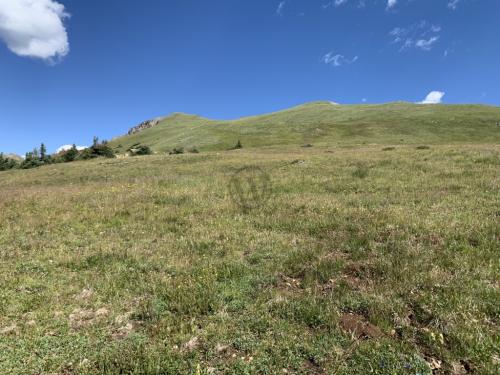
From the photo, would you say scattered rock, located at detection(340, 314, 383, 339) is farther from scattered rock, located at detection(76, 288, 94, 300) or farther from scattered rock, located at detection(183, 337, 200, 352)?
scattered rock, located at detection(76, 288, 94, 300)

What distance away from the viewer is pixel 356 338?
6105mm

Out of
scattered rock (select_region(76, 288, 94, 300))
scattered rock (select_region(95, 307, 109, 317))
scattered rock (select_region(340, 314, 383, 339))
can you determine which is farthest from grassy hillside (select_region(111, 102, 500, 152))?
scattered rock (select_region(95, 307, 109, 317))

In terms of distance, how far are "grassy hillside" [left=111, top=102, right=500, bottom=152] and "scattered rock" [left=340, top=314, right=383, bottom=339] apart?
54562mm

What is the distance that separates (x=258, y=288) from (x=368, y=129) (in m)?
73.6

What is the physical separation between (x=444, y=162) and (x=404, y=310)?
67.7 ft

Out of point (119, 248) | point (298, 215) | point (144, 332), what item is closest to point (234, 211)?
point (298, 215)

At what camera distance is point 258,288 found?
8039 millimetres

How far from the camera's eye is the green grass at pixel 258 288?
5.83 metres

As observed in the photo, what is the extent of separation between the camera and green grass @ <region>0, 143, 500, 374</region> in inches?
229

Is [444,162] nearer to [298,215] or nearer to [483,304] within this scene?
[298,215]

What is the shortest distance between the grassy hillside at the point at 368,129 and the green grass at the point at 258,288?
4928 cm

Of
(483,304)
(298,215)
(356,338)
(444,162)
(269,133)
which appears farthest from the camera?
(269,133)

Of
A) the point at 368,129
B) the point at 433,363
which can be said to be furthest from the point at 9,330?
the point at 368,129

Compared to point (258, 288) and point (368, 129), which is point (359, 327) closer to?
point (258, 288)
